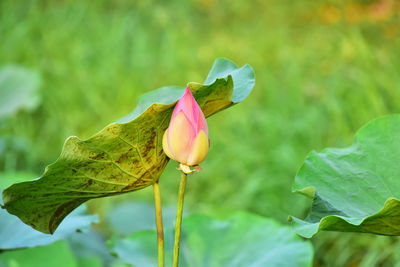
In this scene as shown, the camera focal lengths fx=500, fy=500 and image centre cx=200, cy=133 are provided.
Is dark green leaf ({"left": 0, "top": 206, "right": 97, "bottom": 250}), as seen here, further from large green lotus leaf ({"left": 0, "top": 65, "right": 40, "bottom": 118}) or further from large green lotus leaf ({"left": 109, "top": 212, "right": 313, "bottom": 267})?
large green lotus leaf ({"left": 0, "top": 65, "right": 40, "bottom": 118})

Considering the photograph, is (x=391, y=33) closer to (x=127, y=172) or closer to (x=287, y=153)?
(x=287, y=153)

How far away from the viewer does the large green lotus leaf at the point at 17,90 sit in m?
2.64

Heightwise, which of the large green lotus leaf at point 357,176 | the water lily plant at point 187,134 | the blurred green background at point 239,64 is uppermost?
the blurred green background at point 239,64

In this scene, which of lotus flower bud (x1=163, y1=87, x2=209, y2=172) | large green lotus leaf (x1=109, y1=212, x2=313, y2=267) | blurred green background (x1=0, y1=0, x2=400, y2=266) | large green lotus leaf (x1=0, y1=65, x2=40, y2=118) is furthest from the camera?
large green lotus leaf (x1=0, y1=65, x2=40, y2=118)

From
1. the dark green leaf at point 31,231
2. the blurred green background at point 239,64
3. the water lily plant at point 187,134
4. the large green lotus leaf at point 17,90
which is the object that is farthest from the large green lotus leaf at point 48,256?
the large green lotus leaf at point 17,90

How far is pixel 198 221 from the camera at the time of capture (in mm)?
974

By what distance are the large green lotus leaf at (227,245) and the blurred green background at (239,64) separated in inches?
28.9

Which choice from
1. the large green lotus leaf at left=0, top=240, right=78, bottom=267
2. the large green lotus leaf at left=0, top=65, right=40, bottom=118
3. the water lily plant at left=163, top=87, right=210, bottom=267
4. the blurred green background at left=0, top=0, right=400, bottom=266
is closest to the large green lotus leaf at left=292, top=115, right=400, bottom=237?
the water lily plant at left=163, top=87, right=210, bottom=267

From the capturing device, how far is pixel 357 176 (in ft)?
2.32

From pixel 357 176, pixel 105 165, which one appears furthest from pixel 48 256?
pixel 357 176

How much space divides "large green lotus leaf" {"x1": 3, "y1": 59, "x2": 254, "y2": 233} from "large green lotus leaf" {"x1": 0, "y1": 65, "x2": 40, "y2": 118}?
215cm

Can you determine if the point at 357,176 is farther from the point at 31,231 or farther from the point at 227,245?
the point at 31,231

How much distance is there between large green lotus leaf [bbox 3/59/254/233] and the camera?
574mm

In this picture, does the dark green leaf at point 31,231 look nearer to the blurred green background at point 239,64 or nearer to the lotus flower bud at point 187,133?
the lotus flower bud at point 187,133
